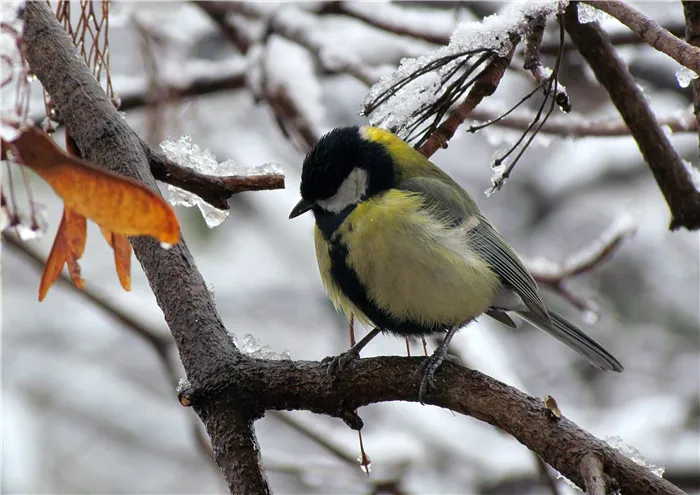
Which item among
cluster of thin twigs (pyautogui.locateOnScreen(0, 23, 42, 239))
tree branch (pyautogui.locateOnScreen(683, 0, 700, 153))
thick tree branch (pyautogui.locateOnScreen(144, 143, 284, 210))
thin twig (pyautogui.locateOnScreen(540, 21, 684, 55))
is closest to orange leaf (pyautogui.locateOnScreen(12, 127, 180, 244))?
cluster of thin twigs (pyautogui.locateOnScreen(0, 23, 42, 239))

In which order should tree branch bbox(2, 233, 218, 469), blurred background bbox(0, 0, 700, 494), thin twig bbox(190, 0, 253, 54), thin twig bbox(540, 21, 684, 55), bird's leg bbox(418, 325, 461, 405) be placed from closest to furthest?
bird's leg bbox(418, 325, 461, 405) → tree branch bbox(2, 233, 218, 469) → thin twig bbox(540, 21, 684, 55) → blurred background bbox(0, 0, 700, 494) → thin twig bbox(190, 0, 253, 54)

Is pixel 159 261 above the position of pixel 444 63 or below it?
below

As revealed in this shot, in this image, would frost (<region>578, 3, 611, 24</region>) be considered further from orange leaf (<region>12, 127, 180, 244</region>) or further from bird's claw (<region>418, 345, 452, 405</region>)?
orange leaf (<region>12, 127, 180, 244</region>)

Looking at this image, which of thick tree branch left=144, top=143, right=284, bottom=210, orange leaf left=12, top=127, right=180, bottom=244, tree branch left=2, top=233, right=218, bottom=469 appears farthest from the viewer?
tree branch left=2, top=233, right=218, bottom=469

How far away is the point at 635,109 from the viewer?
1.75 metres

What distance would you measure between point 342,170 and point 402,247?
0.36 m

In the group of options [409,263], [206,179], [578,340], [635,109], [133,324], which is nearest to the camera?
[206,179]

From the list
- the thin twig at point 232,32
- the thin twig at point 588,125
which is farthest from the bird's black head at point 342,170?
the thin twig at point 232,32

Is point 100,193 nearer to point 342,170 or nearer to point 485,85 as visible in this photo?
point 485,85

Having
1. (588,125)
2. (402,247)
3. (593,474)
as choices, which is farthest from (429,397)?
(588,125)

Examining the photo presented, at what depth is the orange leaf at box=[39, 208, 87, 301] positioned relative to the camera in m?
1.19

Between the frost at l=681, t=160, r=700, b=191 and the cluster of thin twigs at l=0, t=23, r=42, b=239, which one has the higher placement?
the frost at l=681, t=160, r=700, b=191

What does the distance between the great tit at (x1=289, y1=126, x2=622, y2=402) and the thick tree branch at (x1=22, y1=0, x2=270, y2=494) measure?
1.46ft

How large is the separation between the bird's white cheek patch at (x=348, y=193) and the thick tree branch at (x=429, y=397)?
0.69 m
